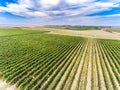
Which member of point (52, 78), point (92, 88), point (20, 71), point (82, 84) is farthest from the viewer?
point (20, 71)

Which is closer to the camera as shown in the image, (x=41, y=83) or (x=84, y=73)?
(x=41, y=83)

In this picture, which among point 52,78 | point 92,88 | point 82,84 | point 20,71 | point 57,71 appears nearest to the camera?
point 92,88

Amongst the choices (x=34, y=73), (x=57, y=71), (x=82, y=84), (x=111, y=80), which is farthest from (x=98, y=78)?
(x=34, y=73)

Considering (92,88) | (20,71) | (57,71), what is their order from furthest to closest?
(57,71) → (20,71) → (92,88)

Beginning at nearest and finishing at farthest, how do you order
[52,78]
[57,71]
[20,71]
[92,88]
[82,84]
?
1. [92,88]
2. [82,84]
3. [52,78]
4. [20,71]
5. [57,71]

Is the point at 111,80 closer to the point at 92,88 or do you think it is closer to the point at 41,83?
the point at 92,88

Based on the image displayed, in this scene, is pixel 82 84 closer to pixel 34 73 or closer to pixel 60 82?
pixel 60 82

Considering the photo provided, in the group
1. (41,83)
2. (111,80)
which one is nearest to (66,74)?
(41,83)

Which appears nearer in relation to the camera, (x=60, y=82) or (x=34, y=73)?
(x=60, y=82)
